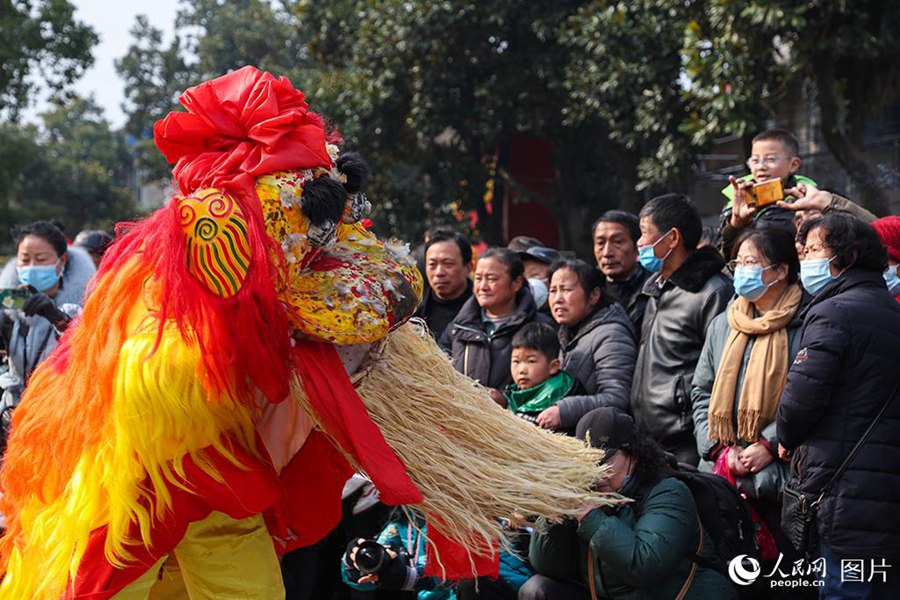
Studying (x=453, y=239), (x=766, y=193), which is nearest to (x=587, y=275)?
(x=766, y=193)

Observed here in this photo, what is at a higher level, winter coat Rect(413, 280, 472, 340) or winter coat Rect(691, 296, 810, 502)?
winter coat Rect(413, 280, 472, 340)

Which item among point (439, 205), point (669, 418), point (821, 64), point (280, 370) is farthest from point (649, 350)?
point (439, 205)

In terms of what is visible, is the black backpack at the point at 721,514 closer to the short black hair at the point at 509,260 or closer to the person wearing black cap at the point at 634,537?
the person wearing black cap at the point at 634,537

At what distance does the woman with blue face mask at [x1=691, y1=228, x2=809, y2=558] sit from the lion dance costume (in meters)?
1.45

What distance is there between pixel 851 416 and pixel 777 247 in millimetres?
822

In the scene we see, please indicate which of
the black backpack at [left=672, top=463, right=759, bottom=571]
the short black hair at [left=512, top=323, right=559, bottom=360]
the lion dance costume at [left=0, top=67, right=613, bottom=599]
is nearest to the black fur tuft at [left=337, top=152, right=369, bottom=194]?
the lion dance costume at [left=0, top=67, right=613, bottom=599]

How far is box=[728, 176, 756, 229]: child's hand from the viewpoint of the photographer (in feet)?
15.5

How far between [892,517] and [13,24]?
50.3ft

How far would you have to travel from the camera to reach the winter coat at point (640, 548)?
3.54m

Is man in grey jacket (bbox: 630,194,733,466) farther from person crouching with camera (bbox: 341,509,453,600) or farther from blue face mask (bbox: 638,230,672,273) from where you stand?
person crouching with camera (bbox: 341,509,453,600)

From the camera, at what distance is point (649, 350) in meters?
4.61

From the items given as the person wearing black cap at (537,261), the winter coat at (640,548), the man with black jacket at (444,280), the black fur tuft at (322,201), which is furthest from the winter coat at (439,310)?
the black fur tuft at (322,201)

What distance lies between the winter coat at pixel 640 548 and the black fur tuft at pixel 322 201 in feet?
4.97

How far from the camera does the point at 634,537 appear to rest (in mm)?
3566
